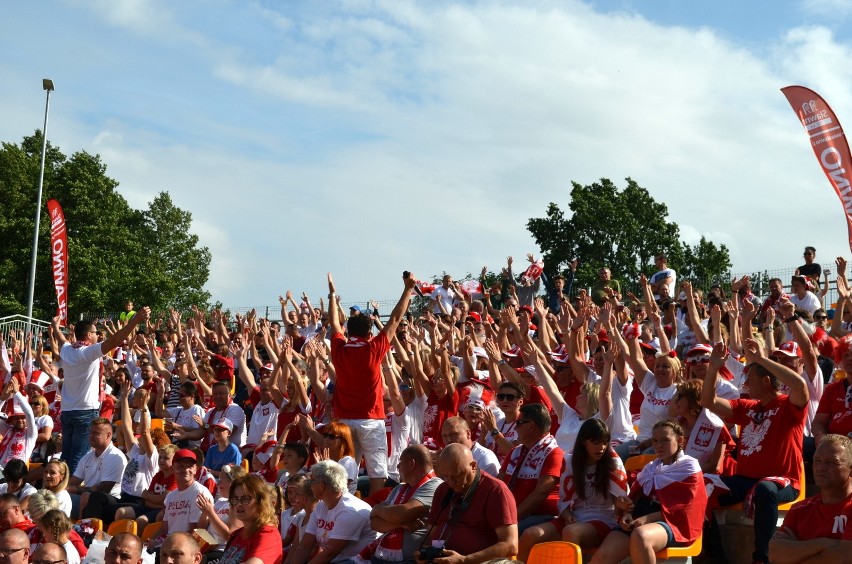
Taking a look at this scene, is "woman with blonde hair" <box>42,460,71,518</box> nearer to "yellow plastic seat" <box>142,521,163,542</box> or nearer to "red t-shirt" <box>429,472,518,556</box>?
"yellow plastic seat" <box>142,521,163,542</box>

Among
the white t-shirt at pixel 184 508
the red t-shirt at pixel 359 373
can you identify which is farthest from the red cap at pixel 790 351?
the white t-shirt at pixel 184 508

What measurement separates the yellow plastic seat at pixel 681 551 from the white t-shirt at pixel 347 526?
82.0 inches

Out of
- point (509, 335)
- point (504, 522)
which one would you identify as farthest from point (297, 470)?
point (509, 335)

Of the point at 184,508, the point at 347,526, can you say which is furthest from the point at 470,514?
the point at 184,508

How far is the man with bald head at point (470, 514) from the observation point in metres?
5.86

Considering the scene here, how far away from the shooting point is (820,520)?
215 inches

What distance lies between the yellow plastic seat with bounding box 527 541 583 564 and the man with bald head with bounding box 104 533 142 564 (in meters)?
2.38

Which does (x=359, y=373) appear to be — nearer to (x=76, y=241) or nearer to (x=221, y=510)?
(x=221, y=510)

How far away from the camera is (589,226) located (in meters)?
39.3

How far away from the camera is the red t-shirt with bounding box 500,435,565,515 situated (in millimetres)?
6914

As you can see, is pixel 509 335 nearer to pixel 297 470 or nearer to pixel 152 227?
pixel 297 470

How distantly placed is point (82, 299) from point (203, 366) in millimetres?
25961

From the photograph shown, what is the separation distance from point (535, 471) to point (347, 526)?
1.38m

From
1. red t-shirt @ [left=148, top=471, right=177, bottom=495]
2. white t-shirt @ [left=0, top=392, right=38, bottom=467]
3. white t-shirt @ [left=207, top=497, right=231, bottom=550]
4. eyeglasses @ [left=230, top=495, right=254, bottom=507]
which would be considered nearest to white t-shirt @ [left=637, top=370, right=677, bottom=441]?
eyeglasses @ [left=230, top=495, right=254, bottom=507]
